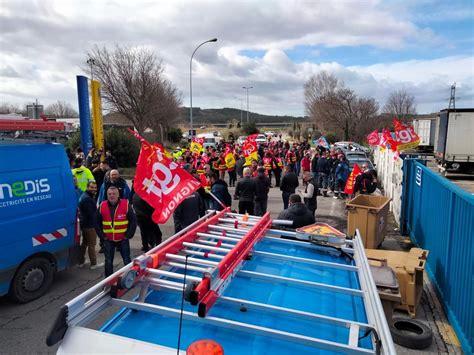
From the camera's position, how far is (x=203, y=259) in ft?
11.4

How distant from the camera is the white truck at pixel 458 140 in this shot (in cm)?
2145

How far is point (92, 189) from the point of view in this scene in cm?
741

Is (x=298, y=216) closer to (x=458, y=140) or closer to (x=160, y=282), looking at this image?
(x=160, y=282)

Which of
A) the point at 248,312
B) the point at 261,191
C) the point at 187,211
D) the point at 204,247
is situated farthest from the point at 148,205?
the point at 248,312

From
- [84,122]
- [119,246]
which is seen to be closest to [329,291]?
[119,246]

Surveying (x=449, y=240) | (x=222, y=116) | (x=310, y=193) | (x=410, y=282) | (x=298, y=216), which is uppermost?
(x=222, y=116)

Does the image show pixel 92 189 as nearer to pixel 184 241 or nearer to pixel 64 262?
pixel 64 262

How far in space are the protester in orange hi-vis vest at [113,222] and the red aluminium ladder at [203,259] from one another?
2385 mm

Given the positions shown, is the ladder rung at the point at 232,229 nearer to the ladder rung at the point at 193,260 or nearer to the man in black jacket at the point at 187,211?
the ladder rung at the point at 193,260

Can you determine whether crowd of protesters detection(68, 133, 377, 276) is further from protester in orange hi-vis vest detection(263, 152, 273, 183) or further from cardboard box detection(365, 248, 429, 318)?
protester in orange hi-vis vest detection(263, 152, 273, 183)

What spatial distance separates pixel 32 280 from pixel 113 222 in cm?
160

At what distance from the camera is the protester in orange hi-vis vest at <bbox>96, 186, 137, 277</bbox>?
6.35 metres

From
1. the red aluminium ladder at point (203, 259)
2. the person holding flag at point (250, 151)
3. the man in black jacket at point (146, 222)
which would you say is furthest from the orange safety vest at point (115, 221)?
the person holding flag at point (250, 151)

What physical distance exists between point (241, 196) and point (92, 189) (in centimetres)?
372
